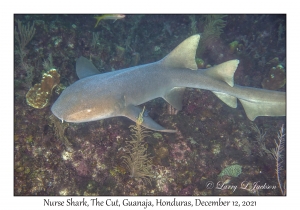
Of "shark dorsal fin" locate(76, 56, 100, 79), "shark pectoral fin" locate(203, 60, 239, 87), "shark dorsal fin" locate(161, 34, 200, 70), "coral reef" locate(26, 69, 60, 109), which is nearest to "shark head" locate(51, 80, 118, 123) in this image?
"shark dorsal fin" locate(76, 56, 100, 79)

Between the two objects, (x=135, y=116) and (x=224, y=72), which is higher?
(x=224, y=72)

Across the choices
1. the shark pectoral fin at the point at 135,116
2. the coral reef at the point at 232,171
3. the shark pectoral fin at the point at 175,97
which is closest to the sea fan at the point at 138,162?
the shark pectoral fin at the point at 135,116

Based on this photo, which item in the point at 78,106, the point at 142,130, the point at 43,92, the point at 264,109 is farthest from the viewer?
the point at 264,109

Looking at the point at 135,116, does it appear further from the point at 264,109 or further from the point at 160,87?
the point at 264,109

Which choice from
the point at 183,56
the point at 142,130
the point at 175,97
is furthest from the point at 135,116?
the point at 183,56

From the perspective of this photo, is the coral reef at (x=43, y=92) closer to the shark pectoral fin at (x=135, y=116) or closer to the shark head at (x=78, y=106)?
the shark head at (x=78, y=106)

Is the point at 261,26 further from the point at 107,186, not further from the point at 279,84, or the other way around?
the point at 107,186

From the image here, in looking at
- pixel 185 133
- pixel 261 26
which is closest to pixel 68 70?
pixel 185 133

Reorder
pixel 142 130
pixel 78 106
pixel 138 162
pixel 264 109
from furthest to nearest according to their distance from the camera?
1. pixel 264 109
2. pixel 142 130
3. pixel 138 162
4. pixel 78 106
